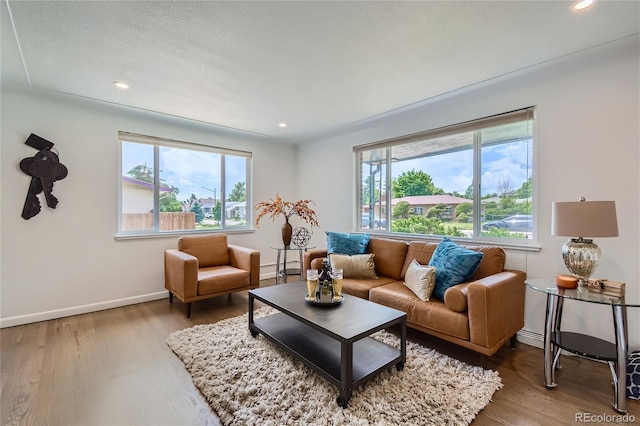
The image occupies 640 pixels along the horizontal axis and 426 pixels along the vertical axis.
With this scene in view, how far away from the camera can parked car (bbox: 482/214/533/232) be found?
101 inches

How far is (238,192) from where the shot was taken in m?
4.54

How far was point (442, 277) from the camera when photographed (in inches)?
96.5

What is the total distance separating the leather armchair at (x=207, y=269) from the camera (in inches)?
117

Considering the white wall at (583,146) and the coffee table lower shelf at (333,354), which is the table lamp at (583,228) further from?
the coffee table lower shelf at (333,354)

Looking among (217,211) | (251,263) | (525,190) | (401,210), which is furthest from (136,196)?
(525,190)

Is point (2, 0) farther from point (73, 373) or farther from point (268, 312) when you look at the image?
point (268, 312)

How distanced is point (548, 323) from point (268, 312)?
2.43 meters

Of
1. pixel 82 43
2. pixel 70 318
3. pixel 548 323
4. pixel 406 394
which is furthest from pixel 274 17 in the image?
pixel 70 318

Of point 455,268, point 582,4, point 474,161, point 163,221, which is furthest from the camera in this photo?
point 163,221

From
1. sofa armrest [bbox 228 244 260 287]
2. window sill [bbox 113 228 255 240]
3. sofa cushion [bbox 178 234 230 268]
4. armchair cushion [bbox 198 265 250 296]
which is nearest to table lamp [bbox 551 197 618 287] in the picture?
sofa armrest [bbox 228 244 260 287]

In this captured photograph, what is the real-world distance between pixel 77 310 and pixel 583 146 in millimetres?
5087

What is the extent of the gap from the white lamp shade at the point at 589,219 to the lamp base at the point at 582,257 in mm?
138

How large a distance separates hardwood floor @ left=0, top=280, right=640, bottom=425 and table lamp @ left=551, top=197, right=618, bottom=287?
0.73m

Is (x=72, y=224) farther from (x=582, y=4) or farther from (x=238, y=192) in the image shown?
(x=582, y=4)
